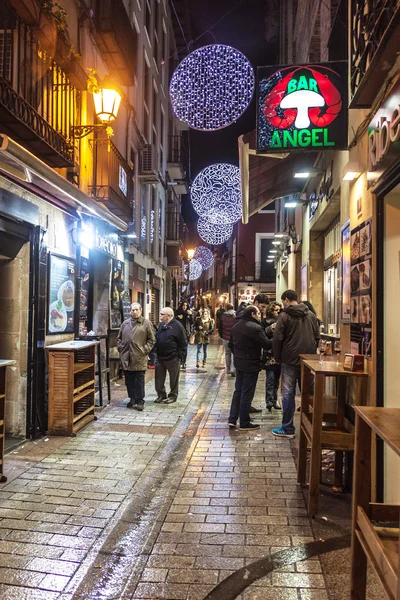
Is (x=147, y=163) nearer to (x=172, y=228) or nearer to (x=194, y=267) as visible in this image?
→ (x=172, y=228)

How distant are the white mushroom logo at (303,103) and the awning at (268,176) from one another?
Result: 2.11 meters

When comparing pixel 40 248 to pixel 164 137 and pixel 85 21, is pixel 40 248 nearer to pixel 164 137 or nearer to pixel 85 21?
pixel 85 21

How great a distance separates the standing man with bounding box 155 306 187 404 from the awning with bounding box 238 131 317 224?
10.5 feet

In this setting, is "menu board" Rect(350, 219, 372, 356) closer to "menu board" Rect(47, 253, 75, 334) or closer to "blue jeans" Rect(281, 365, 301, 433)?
"blue jeans" Rect(281, 365, 301, 433)

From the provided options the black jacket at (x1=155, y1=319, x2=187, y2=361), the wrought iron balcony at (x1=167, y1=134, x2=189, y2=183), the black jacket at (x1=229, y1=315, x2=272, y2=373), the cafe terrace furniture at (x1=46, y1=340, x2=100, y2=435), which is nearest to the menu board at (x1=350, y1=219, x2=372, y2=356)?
the black jacket at (x1=229, y1=315, x2=272, y2=373)

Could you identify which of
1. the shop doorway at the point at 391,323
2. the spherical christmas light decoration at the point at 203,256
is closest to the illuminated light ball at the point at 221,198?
the shop doorway at the point at 391,323

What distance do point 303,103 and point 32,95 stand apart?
410 centimetres

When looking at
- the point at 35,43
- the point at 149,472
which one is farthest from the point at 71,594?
the point at 35,43

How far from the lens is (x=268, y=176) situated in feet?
34.4

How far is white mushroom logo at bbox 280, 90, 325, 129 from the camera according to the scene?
5617mm

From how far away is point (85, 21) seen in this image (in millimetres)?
9188

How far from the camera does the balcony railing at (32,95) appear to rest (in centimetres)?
570

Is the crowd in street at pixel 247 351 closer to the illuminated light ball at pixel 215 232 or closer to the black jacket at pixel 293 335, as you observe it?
the black jacket at pixel 293 335

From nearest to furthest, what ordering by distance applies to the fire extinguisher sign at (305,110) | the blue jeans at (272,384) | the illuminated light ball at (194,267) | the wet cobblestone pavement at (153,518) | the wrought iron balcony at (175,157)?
the wet cobblestone pavement at (153,518)
the fire extinguisher sign at (305,110)
the blue jeans at (272,384)
the wrought iron balcony at (175,157)
the illuminated light ball at (194,267)
